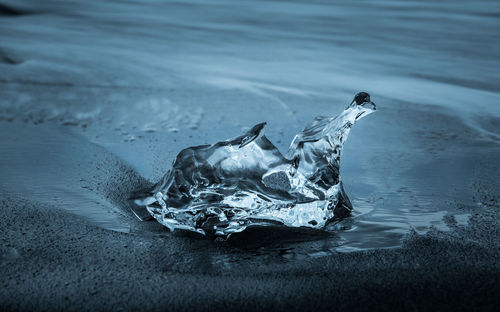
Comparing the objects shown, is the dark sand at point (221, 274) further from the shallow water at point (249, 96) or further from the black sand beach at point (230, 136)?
the shallow water at point (249, 96)

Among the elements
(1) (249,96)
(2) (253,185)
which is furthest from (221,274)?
(1) (249,96)

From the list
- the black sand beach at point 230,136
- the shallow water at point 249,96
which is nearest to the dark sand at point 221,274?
the black sand beach at point 230,136

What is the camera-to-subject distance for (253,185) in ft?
5.66

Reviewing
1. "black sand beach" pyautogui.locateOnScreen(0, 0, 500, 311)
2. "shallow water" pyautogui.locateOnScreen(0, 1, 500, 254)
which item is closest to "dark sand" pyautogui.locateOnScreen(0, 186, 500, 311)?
"black sand beach" pyautogui.locateOnScreen(0, 0, 500, 311)

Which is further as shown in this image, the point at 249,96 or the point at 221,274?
the point at 249,96

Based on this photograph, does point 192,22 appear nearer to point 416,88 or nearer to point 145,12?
point 145,12

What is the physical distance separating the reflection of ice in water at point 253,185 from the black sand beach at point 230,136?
5 cm

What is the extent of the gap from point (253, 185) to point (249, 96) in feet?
5.55

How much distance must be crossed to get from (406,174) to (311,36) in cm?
380

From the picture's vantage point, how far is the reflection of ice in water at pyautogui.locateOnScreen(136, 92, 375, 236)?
5.32 feet

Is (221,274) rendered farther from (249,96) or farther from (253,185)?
(249,96)

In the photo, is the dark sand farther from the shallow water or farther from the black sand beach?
the shallow water

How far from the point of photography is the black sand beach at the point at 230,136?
129 centimetres

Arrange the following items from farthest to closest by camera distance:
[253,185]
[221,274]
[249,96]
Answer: [249,96] → [253,185] → [221,274]
